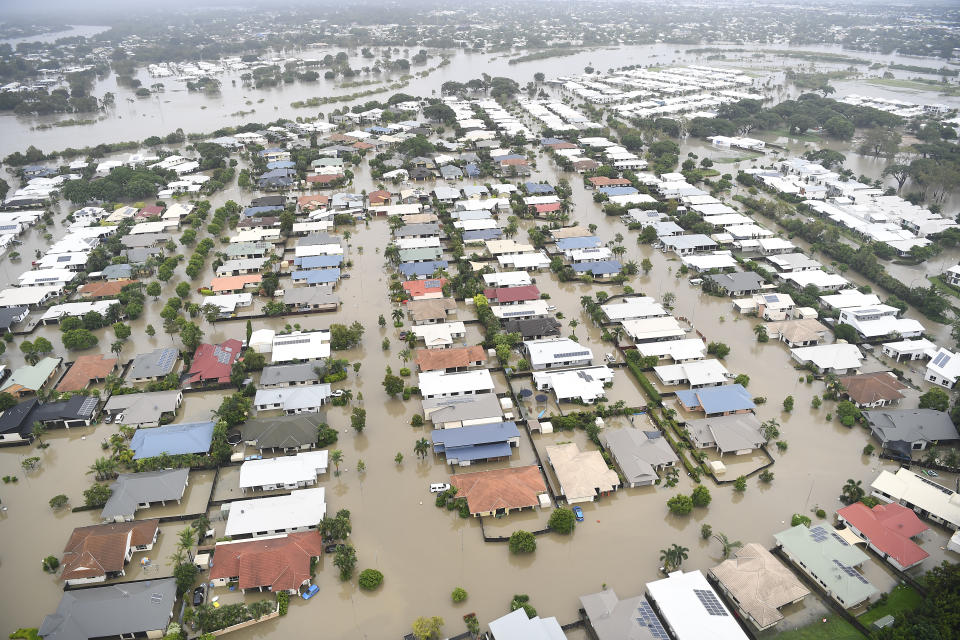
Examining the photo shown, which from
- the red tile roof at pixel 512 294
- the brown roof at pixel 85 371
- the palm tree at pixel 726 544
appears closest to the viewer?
the palm tree at pixel 726 544

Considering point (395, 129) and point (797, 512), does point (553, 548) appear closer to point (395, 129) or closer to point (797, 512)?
point (797, 512)

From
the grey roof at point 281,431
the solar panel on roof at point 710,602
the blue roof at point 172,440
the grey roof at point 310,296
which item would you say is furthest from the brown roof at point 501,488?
the grey roof at point 310,296

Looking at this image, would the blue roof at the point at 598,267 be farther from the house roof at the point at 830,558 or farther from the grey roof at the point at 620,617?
the grey roof at the point at 620,617

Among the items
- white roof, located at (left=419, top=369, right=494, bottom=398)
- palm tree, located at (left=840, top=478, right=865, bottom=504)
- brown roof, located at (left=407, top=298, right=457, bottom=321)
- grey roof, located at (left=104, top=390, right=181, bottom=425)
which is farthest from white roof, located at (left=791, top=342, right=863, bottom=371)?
grey roof, located at (left=104, top=390, right=181, bottom=425)

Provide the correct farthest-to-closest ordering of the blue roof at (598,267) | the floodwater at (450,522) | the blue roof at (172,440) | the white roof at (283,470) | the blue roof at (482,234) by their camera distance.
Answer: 1. the blue roof at (482,234)
2. the blue roof at (598,267)
3. the blue roof at (172,440)
4. the white roof at (283,470)
5. the floodwater at (450,522)

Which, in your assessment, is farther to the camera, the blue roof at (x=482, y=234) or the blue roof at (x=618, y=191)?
the blue roof at (x=618, y=191)

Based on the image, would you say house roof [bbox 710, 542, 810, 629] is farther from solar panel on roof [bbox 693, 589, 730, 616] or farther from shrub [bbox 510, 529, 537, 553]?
shrub [bbox 510, 529, 537, 553]

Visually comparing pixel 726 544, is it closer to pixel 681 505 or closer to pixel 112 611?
pixel 681 505
